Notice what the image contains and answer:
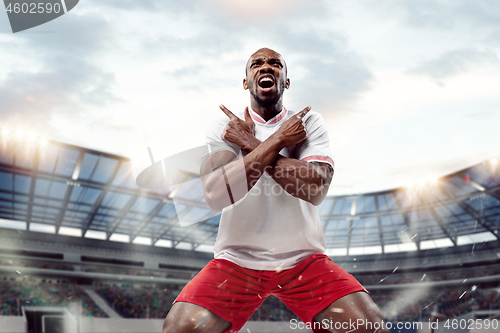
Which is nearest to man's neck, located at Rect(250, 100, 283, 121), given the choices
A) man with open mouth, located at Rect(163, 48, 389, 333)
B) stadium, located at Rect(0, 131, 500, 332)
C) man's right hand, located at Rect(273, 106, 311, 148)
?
man with open mouth, located at Rect(163, 48, 389, 333)

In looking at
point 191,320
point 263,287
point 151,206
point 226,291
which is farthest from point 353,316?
point 151,206

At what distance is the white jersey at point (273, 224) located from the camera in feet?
4.76

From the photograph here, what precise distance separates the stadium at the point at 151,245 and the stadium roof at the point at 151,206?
52 millimetres

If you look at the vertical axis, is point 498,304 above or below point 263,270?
below

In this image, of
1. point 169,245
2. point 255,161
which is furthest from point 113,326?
point 255,161

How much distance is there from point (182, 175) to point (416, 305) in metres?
22.6

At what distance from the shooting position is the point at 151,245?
18.1 meters

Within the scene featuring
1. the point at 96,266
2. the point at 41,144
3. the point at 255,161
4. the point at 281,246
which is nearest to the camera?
the point at 255,161

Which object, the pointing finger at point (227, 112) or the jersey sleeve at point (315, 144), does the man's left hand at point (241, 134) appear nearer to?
the pointing finger at point (227, 112)

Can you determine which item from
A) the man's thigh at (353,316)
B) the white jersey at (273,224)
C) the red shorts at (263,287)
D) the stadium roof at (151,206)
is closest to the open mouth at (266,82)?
the white jersey at (273,224)

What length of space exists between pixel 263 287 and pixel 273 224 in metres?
0.27

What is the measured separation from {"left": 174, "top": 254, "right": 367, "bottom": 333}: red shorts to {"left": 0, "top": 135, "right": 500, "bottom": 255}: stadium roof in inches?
269

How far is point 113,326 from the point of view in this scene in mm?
14914

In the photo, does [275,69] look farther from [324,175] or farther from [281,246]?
[281,246]
